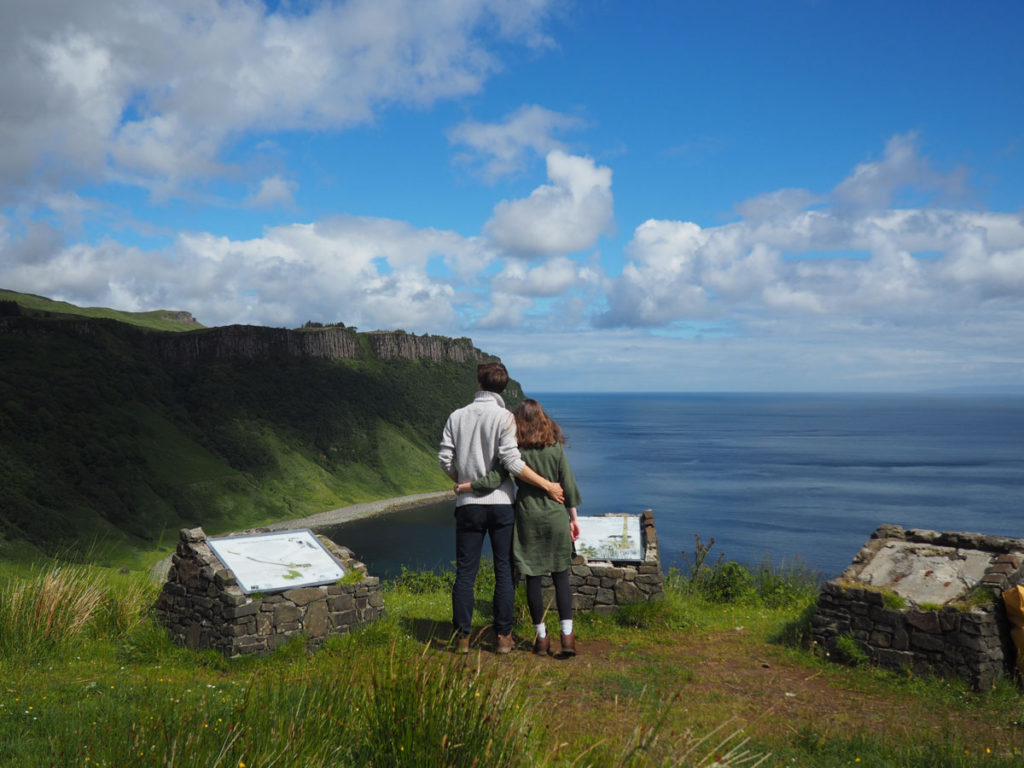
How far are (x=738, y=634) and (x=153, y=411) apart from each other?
107m

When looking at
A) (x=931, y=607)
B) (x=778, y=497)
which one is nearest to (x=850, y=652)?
(x=931, y=607)

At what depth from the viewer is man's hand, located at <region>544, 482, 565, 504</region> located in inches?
232

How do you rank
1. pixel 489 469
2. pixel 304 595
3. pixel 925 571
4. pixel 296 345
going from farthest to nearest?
pixel 296 345, pixel 925 571, pixel 304 595, pixel 489 469

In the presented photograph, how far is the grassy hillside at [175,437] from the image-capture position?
76.6 metres

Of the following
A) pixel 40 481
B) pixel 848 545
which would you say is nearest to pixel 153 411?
pixel 40 481

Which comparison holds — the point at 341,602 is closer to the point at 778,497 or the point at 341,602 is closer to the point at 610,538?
the point at 610,538

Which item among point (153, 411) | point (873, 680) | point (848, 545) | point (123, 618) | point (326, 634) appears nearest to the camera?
point (873, 680)

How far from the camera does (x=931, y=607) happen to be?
19.7 feet

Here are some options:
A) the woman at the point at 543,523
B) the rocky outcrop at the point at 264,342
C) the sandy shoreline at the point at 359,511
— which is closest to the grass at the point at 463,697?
the woman at the point at 543,523

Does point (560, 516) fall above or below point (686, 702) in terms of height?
above

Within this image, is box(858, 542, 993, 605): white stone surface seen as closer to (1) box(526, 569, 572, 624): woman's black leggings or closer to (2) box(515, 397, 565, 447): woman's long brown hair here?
(1) box(526, 569, 572, 624): woman's black leggings

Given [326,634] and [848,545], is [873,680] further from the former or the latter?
[848,545]

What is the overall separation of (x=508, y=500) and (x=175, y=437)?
4104 inches

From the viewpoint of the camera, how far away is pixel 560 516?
6051 mm
